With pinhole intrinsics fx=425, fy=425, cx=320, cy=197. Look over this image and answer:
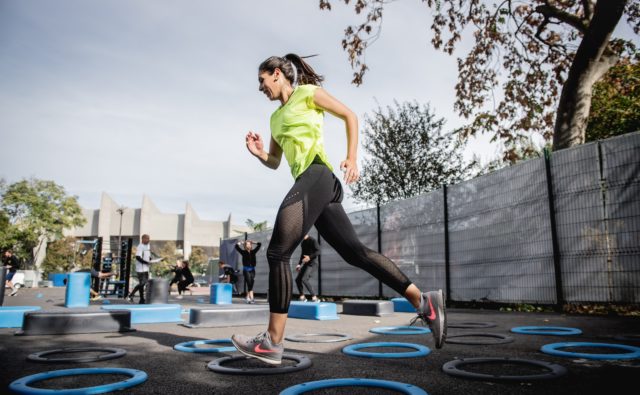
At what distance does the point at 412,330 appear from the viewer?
4848mm

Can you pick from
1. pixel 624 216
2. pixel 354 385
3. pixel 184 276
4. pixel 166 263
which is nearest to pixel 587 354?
pixel 354 385

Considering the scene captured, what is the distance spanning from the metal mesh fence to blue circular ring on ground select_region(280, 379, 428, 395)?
5.83m

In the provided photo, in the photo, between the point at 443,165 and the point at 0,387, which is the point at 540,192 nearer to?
the point at 0,387

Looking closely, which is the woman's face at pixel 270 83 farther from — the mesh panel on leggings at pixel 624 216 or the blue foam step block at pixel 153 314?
the mesh panel on leggings at pixel 624 216

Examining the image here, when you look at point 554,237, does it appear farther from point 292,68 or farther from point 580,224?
point 292,68

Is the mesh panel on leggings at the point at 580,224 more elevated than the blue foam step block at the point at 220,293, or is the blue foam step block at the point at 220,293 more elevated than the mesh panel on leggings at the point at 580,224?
the mesh panel on leggings at the point at 580,224

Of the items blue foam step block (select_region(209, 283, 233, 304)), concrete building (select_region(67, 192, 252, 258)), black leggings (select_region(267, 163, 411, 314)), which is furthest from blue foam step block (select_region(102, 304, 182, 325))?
concrete building (select_region(67, 192, 252, 258))

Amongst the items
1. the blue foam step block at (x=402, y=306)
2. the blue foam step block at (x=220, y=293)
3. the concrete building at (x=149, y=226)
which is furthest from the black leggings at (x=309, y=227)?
the concrete building at (x=149, y=226)

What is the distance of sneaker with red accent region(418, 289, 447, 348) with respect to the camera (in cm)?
282

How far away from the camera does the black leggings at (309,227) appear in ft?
8.75

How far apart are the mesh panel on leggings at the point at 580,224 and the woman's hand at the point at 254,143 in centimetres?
598

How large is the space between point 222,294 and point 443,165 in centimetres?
1123

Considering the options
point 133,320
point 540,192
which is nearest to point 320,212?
point 133,320

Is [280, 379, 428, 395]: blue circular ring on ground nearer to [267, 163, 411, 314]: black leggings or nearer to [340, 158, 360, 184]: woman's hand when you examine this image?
[267, 163, 411, 314]: black leggings
